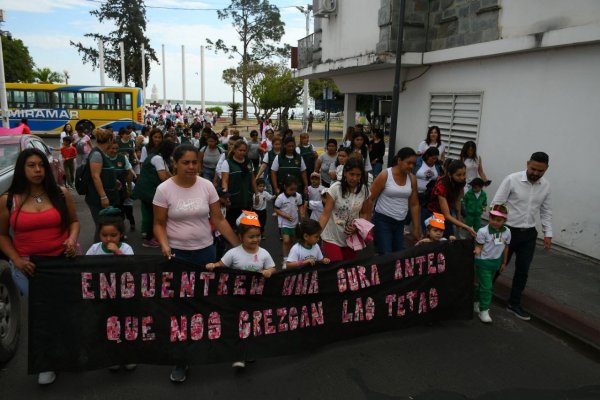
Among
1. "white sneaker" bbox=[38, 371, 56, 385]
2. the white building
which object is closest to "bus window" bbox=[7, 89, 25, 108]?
the white building

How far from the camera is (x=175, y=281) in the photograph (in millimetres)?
3572

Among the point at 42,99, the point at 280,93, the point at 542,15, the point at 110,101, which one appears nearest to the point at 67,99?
the point at 42,99

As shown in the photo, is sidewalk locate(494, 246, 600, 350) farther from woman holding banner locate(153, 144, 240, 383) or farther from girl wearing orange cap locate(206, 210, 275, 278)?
woman holding banner locate(153, 144, 240, 383)

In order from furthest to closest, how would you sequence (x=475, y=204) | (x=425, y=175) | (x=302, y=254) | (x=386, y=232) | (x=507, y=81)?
1. (x=507, y=81)
2. (x=425, y=175)
3. (x=475, y=204)
4. (x=386, y=232)
5. (x=302, y=254)

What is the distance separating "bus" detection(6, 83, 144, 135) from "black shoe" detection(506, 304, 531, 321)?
79.1 feet

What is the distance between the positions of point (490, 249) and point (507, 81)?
4814mm

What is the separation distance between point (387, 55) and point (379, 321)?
304 inches

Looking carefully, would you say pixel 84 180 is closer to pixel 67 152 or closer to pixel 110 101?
pixel 67 152

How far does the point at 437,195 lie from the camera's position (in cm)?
515

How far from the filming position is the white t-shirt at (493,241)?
4.59 meters

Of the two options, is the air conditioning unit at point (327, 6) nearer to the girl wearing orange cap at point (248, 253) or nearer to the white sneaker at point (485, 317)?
the white sneaker at point (485, 317)

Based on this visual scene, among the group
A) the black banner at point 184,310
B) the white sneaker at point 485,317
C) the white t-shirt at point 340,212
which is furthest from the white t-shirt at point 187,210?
the white sneaker at point 485,317

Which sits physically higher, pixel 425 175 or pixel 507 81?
pixel 507 81

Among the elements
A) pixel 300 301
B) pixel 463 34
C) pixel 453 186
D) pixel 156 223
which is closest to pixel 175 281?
pixel 156 223
